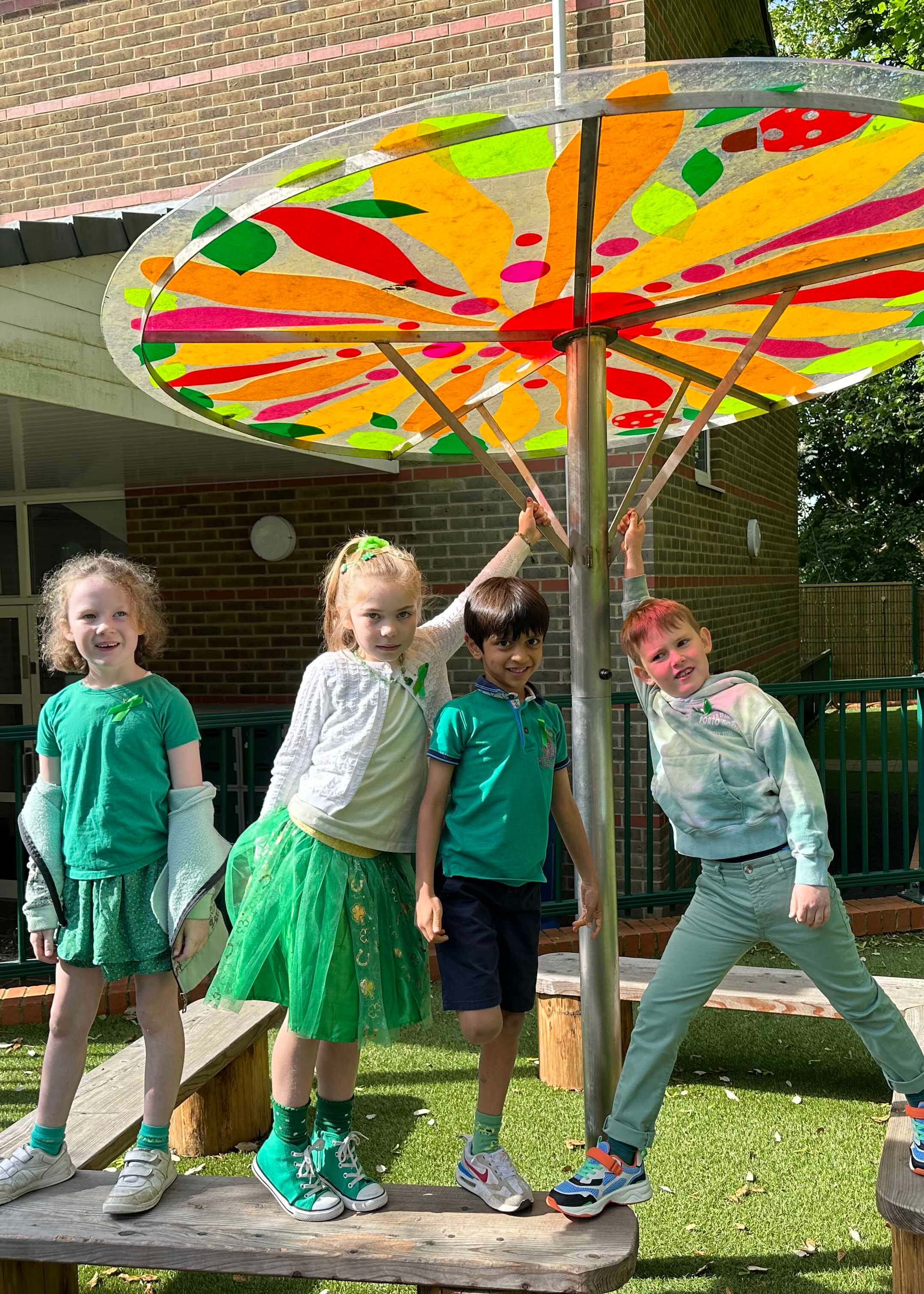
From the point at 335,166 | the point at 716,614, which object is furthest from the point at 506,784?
the point at 716,614

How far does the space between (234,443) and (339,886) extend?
4510 mm

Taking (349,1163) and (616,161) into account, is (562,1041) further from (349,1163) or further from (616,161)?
(616,161)

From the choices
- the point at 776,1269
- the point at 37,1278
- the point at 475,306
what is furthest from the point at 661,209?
the point at 37,1278

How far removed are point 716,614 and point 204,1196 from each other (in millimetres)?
7452

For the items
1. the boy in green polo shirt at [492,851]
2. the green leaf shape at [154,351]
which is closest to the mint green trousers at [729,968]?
the boy in green polo shirt at [492,851]

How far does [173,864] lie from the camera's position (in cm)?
273

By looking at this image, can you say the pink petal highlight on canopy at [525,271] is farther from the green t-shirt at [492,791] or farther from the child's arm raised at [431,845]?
the child's arm raised at [431,845]

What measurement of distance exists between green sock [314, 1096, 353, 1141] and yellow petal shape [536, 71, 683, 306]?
7.00 ft

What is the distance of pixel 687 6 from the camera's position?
28.6ft

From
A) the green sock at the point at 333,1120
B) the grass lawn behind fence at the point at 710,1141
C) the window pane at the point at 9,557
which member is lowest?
the grass lawn behind fence at the point at 710,1141

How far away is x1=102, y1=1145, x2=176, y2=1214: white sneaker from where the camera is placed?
8.50ft

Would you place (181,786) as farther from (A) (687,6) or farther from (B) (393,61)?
(A) (687,6)

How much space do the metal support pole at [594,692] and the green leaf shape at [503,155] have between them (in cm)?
108

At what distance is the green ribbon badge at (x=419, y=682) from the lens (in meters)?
2.83
